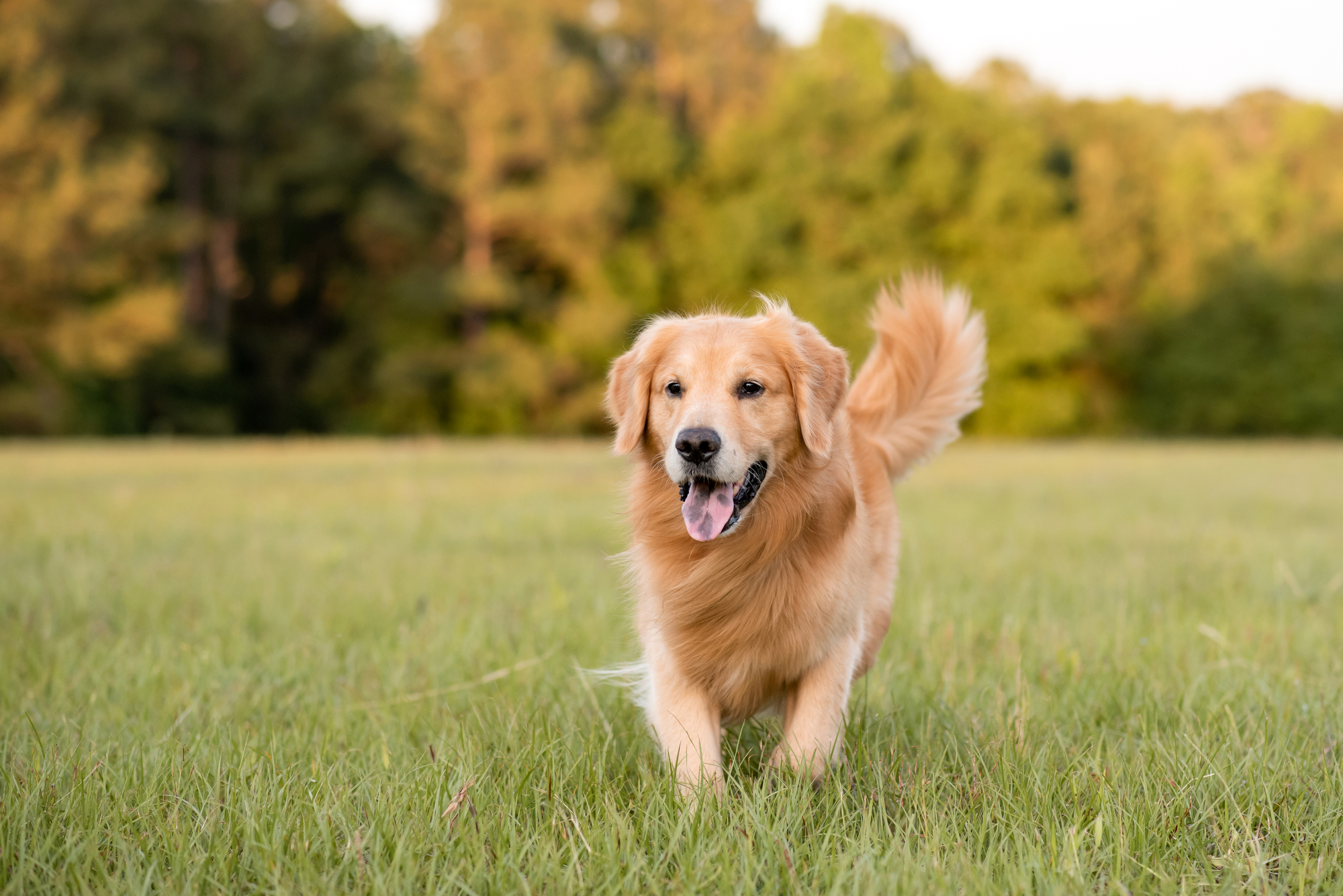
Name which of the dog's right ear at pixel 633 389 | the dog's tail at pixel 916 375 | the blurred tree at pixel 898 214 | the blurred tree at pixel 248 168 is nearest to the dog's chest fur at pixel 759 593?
the dog's right ear at pixel 633 389

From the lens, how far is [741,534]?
8.79 feet

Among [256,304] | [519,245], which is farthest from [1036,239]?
[256,304]

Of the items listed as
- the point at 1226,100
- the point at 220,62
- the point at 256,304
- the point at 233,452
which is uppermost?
the point at 1226,100

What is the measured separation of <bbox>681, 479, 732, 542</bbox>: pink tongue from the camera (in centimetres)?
254

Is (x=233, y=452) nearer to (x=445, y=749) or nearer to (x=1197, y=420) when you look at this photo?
(x=445, y=749)

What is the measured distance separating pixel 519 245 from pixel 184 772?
2721 cm

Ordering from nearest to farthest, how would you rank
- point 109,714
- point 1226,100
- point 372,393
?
point 109,714
point 372,393
point 1226,100

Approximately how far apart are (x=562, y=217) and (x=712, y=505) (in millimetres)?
24673

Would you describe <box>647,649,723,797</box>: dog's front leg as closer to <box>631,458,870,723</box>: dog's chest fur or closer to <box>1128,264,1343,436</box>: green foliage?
<box>631,458,870,723</box>: dog's chest fur

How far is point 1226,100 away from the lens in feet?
127

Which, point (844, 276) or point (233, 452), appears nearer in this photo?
point (233, 452)

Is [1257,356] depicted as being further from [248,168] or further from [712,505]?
[712,505]

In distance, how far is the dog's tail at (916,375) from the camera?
13.0 ft

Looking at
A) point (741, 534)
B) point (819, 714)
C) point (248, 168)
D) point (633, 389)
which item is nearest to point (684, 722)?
point (819, 714)
